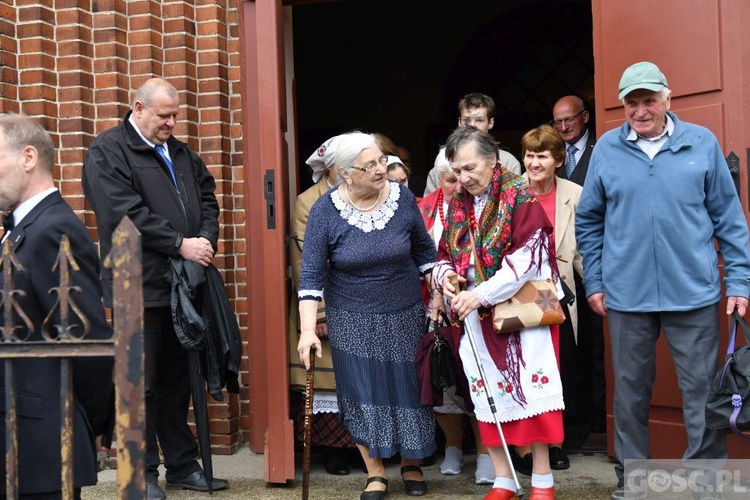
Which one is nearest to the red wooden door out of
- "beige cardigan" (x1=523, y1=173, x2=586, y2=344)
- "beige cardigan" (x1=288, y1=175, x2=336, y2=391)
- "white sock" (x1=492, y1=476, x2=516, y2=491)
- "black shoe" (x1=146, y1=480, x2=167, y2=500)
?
"beige cardigan" (x1=523, y1=173, x2=586, y2=344)

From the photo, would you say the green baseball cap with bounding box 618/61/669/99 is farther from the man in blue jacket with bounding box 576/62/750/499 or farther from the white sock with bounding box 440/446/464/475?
the white sock with bounding box 440/446/464/475

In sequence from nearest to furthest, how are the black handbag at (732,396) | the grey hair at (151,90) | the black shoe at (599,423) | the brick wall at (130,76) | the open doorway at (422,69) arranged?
1. the black handbag at (732,396)
2. the grey hair at (151,90)
3. the brick wall at (130,76)
4. the black shoe at (599,423)
5. the open doorway at (422,69)

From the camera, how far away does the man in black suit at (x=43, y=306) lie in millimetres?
2679

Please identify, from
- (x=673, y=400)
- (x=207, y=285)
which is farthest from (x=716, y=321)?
(x=207, y=285)

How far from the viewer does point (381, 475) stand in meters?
4.78

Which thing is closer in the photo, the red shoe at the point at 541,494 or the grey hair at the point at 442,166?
the red shoe at the point at 541,494

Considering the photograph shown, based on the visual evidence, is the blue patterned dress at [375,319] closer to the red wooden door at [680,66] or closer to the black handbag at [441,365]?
the black handbag at [441,365]

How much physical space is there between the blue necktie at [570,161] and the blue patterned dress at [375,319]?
1.63 meters

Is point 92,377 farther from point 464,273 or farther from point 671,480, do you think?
point 671,480

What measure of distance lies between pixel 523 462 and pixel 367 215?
166 cm

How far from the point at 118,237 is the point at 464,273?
2514mm

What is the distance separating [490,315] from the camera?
14.5 ft

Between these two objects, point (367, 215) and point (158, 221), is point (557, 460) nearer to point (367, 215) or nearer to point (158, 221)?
point (367, 215)

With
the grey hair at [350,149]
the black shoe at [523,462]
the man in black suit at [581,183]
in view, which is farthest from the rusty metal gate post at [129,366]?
the man in black suit at [581,183]
